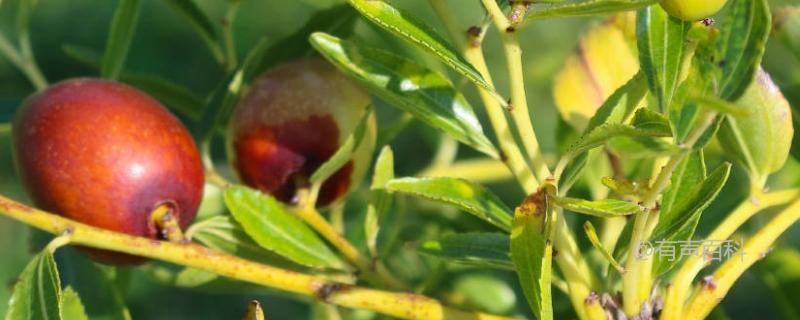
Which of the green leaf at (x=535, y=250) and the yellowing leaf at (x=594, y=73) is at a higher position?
the yellowing leaf at (x=594, y=73)

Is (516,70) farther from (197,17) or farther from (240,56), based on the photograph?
(240,56)

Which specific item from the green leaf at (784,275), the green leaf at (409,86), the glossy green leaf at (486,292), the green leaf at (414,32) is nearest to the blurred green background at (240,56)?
the glossy green leaf at (486,292)

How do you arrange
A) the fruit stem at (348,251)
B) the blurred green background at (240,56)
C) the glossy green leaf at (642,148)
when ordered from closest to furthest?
the glossy green leaf at (642,148) → the fruit stem at (348,251) → the blurred green background at (240,56)

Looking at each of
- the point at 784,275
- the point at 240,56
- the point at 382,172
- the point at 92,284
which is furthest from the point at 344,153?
the point at 240,56

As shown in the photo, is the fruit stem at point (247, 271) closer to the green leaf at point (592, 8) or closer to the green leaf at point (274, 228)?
the green leaf at point (274, 228)

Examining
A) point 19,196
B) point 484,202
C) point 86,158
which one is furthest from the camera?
point 19,196

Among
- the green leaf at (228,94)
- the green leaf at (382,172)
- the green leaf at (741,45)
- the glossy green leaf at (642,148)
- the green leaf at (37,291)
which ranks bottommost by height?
the green leaf at (37,291)

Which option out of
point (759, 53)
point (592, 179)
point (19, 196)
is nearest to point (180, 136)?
point (592, 179)

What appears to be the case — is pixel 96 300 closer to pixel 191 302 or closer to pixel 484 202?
pixel 484 202
